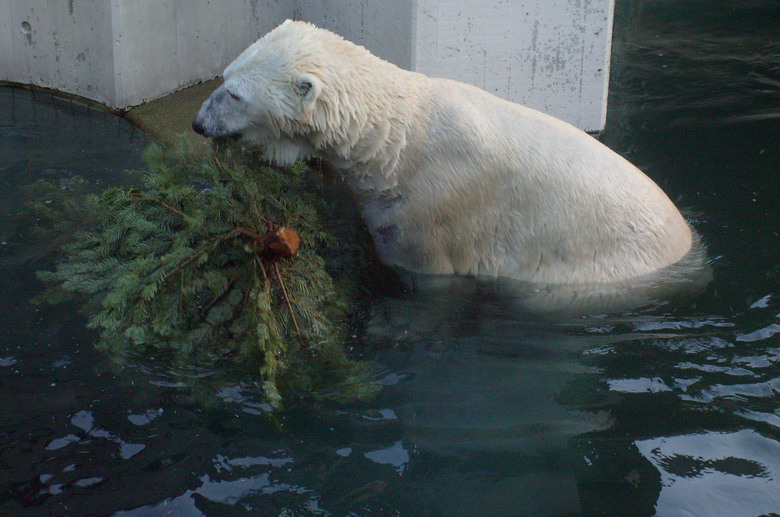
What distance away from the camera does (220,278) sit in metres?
3.24

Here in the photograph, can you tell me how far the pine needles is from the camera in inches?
124

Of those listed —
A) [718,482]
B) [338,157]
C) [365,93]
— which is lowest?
[718,482]

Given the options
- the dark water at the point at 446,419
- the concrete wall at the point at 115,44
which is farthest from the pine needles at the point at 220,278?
the concrete wall at the point at 115,44

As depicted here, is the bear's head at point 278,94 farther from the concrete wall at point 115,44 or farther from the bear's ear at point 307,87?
the concrete wall at point 115,44

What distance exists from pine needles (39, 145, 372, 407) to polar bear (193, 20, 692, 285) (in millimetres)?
264

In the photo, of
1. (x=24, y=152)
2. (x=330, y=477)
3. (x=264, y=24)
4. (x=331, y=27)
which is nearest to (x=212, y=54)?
(x=264, y=24)

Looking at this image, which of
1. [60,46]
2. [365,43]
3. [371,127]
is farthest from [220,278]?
[60,46]

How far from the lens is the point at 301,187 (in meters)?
Answer: 3.79

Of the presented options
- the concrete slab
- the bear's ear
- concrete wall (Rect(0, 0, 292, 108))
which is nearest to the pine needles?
the bear's ear

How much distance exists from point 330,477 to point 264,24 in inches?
178

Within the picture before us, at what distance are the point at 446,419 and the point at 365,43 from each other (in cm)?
328

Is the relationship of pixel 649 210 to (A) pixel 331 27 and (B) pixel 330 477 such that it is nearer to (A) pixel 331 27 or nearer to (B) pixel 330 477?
(B) pixel 330 477

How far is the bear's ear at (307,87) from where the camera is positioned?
3.11m

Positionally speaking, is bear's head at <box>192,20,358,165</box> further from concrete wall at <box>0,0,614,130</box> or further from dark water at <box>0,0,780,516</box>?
concrete wall at <box>0,0,614,130</box>
